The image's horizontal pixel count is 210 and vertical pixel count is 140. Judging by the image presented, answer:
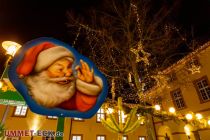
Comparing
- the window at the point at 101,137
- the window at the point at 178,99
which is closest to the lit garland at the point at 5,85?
the window at the point at 101,137

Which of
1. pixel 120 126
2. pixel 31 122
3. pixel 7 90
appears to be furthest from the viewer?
pixel 31 122

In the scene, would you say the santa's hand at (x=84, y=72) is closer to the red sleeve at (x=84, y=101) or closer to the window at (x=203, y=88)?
the red sleeve at (x=84, y=101)

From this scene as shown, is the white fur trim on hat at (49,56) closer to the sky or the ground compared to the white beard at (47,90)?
closer to the sky

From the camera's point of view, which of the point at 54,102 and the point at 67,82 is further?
the point at 67,82

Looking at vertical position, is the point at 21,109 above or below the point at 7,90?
above

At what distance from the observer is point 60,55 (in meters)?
3.10

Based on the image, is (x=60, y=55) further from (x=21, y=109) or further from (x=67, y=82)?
(x=21, y=109)

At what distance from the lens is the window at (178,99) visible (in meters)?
18.0

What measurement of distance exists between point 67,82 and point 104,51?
8.97m

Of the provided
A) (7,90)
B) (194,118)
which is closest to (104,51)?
(194,118)

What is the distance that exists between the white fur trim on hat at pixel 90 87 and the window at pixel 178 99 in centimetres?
1676

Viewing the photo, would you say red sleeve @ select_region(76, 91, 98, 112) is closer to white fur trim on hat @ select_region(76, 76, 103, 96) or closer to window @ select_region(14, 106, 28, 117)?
white fur trim on hat @ select_region(76, 76, 103, 96)

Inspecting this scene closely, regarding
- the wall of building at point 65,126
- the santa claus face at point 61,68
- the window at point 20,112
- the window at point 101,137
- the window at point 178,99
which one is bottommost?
the santa claus face at point 61,68

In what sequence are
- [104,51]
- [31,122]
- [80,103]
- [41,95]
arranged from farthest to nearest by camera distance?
[31,122] < [104,51] < [80,103] < [41,95]
